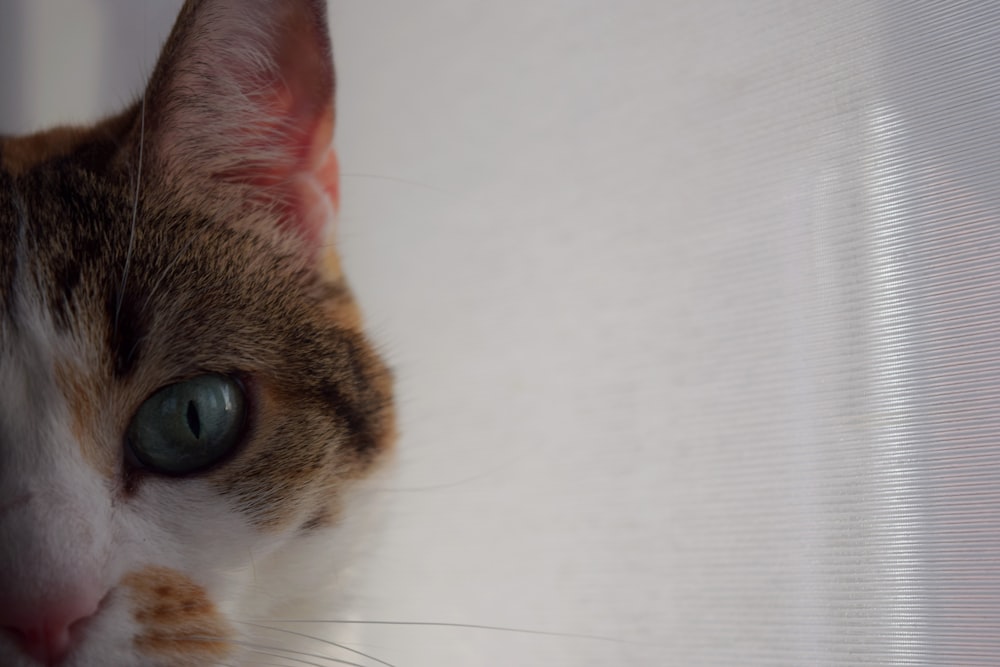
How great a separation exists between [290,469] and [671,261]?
0.41m

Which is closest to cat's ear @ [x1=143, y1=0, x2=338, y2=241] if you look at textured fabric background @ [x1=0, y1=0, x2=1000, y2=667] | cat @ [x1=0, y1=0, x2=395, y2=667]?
cat @ [x1=0, y1=0, x2=395, y2=667]

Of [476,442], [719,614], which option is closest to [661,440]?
[719,614]

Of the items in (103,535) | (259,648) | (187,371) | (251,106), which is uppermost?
(251,106)

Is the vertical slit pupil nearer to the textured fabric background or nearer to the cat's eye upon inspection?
the cat's eye

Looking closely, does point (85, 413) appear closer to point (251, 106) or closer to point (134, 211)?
point (134, 211)

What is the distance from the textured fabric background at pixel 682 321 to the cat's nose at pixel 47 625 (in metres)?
0.34

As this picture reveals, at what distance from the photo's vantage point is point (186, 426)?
28.5 inches

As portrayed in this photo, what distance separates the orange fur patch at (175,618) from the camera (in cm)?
63

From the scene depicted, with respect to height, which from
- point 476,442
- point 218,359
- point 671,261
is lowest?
point 476,442

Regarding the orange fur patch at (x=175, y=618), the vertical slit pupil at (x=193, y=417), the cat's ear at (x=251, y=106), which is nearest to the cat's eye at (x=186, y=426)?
the vertical slit pupil at (x=193, y=417)

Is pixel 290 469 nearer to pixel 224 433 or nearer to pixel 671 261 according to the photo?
pixel 224 433

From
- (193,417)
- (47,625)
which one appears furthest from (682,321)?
(47,625)

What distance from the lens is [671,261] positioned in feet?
2.53

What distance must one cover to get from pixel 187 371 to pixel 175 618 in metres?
0.21
